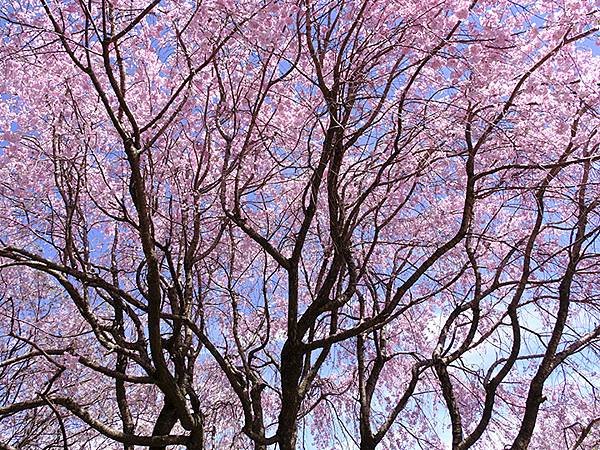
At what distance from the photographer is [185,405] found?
5996 mm

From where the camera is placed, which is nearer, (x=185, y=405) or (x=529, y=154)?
(x=529, y=154)

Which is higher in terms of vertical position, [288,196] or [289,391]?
→ [288,196]

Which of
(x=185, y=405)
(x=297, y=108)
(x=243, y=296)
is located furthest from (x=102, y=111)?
(x=185, y=405)

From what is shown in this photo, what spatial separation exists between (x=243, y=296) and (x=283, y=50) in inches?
133

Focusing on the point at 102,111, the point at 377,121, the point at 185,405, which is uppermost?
the point at 102,111

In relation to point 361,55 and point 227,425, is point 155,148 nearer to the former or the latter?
point 361,55

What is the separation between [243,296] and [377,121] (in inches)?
124

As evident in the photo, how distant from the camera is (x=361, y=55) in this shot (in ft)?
18.0

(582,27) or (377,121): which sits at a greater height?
(377,121)

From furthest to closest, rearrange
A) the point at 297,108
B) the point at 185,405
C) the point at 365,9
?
the point at 297,108 < the point at 185,405 < the point at 365,9

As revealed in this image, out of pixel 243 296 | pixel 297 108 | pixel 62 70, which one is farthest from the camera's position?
pixel 243 296

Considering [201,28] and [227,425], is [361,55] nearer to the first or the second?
[201,28]

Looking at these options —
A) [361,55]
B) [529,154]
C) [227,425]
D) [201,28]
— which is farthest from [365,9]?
[227,425]

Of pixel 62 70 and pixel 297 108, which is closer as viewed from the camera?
pixel 62 70
